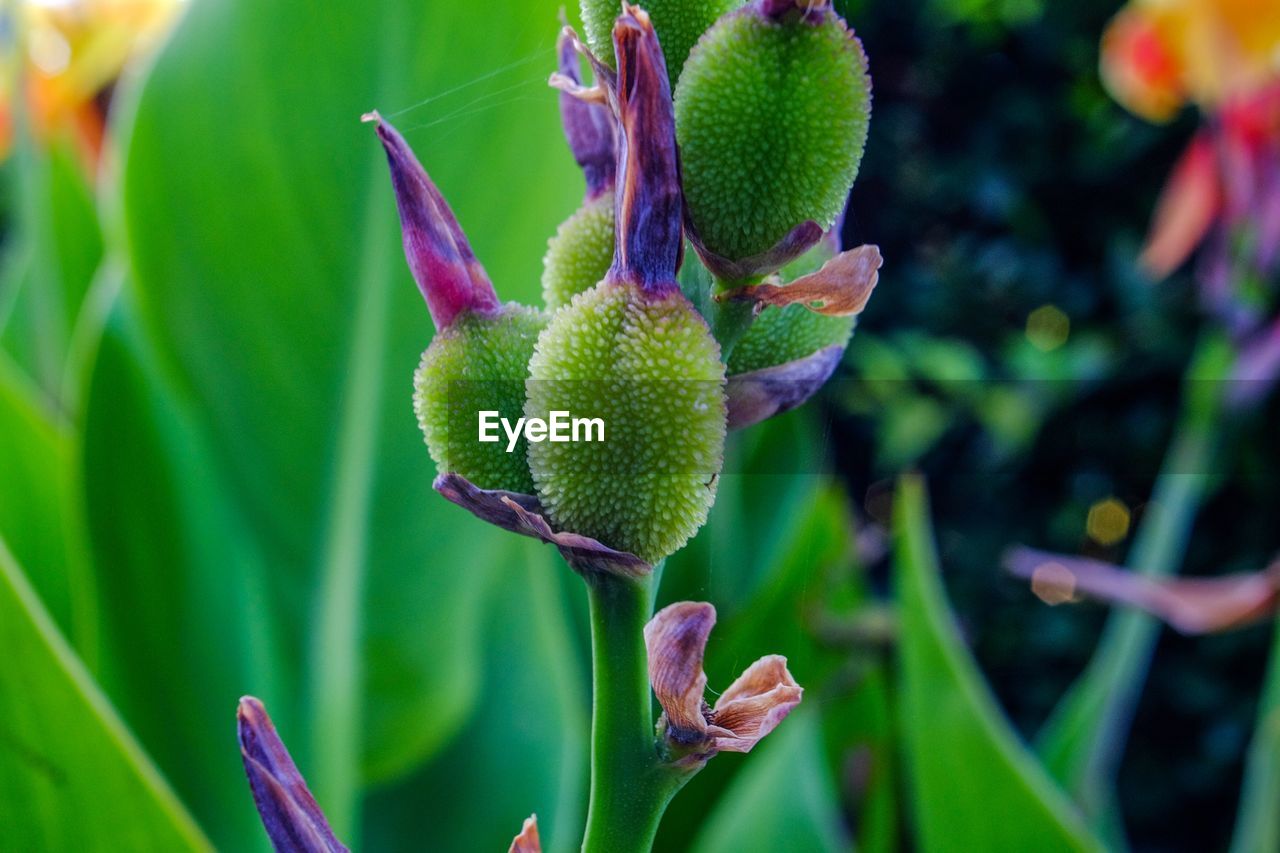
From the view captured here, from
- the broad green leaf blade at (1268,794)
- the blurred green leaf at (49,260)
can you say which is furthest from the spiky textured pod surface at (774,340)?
the broad green leaf blade at (1268,794)

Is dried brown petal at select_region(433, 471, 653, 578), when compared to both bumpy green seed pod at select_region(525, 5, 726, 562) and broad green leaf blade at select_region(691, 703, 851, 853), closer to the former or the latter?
bumpy green seed pod at select_region(525, 5, 726, 562)

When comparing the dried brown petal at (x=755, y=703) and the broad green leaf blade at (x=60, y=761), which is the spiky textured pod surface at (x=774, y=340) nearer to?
the dried brown petal at (x=755, y=703)

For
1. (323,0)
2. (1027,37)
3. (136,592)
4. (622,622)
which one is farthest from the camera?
(1027,37)

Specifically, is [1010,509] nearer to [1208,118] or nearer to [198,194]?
[1208,118]

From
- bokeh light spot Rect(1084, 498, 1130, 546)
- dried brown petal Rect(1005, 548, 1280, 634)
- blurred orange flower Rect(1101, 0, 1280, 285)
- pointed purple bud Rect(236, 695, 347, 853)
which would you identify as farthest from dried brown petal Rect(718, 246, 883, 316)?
bokeh light spot Rect(1084, 498, 1130, 546)

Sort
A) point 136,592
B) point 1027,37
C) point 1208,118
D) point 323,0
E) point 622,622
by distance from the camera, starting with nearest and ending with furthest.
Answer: point 622,622 < point 323,0 < point 136,592 < point 1208,118 < point 1027,37

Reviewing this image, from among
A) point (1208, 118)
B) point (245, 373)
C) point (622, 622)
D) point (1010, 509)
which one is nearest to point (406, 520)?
point (245, 373)
